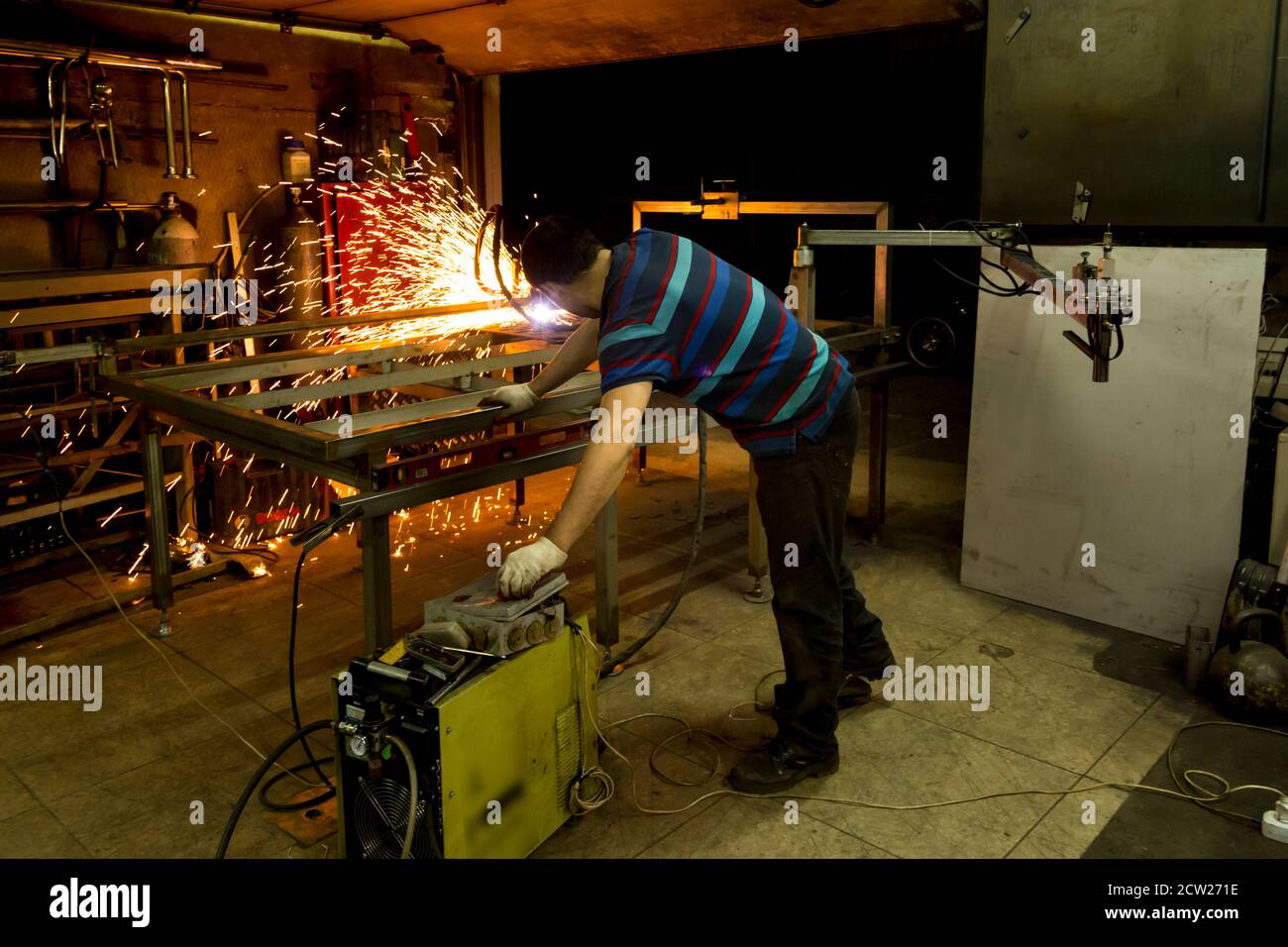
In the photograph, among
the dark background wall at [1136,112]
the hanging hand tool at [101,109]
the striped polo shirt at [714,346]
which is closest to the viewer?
the striped polo shirt at [714,346]

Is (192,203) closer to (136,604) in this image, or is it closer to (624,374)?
(136,604)

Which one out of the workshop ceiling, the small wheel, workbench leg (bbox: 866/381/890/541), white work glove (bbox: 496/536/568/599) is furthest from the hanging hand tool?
the small wheel

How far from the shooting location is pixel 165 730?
11.5 feet

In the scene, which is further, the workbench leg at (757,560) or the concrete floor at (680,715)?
the workbench leg at (757,560)

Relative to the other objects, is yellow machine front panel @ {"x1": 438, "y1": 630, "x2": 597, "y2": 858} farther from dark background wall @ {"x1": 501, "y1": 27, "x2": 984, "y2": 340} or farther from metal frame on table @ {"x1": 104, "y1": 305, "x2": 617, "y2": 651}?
dark background wall @ {"x1": 501, "y1": 27, "x2": 984, "y2": 340}

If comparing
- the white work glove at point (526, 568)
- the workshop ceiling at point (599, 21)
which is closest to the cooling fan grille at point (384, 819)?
the white work glove at point (526, 568)

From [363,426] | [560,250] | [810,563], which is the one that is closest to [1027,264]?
[810,563]

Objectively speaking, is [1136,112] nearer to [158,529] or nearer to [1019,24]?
[1019,24]

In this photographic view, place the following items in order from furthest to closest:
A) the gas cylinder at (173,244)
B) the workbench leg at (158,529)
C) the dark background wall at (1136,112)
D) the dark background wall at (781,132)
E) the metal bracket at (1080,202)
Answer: the dark background wall at (781,132) < the gas cylinder at (173,244) < the workbench leg at (158,529) < the metal bracket at (1080,202) < the dark background wall at (1136,112)

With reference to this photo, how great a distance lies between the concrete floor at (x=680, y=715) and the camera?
2.91 metres

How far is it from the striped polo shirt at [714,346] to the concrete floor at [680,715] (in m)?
1.07

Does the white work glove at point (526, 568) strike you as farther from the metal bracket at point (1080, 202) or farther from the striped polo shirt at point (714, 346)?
the metal bracket at point (1080, 202)

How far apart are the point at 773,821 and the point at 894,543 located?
258cm

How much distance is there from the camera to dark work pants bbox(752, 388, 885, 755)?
119 inches
